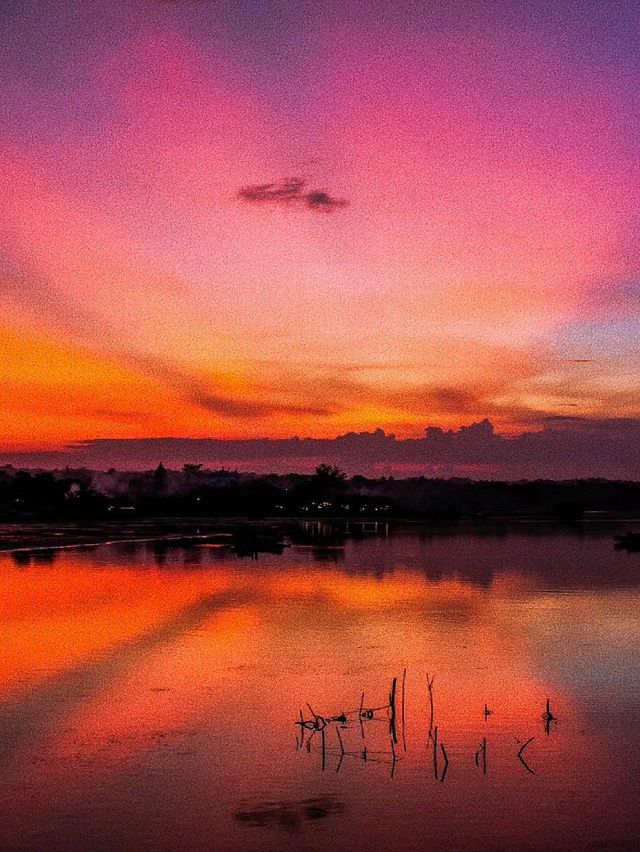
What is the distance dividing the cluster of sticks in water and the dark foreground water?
0.08 meters

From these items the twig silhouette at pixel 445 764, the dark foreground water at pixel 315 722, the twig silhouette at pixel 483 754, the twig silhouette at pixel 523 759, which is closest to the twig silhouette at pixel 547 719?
the dark foreground water at pixel 315 722

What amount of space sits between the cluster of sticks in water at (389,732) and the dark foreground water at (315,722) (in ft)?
0.28

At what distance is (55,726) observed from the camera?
23.0m

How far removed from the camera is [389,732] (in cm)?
2228

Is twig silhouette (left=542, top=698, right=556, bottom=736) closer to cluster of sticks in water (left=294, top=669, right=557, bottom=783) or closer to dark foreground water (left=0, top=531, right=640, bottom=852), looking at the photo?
cluster of sticks in water (left=294, top=669, right=557, bottom=783)

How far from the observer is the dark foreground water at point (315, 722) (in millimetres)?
16328

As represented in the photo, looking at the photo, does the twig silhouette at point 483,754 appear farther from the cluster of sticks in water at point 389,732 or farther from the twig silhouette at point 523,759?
the twig silhouette at point 523,759

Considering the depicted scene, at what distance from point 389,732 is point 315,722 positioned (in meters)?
1.85

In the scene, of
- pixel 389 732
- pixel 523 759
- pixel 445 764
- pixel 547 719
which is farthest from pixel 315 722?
pixel 547 719

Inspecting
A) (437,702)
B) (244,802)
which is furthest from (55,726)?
(437,702)

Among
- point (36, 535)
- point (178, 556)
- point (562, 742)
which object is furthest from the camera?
point (36, 535)

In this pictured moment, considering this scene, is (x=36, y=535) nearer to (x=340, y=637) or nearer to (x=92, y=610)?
(x=92, y=610)

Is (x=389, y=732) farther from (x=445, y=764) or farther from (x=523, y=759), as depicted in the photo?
(x=523, y=759)

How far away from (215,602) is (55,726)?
1086 inches
